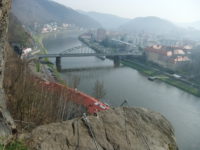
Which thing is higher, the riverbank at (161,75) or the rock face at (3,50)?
the rock face at (3,50)

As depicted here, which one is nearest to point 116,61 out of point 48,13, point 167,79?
point 167,79

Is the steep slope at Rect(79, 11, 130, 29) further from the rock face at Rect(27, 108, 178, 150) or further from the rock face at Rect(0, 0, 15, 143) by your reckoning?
the rock face at Rect(0, 0, 15, 143)

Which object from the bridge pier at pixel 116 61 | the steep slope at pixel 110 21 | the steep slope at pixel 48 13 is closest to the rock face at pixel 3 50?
the bridge pier at pixel 116 61

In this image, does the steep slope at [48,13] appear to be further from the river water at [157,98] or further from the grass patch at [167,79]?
the river water at [157,98]

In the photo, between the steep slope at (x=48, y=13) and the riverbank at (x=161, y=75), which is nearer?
the riverbank at (x=161, y=75)

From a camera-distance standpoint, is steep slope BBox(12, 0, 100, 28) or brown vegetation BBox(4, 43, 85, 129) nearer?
brown vegetation BBox(4, 43, 85, 129)

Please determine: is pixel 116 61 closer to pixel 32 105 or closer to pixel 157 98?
pixel 157 98

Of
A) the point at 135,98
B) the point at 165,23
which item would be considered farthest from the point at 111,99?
the point at 165,23

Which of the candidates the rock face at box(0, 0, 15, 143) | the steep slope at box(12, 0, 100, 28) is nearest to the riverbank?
the rock face at box(0, 0, 15, 143)
